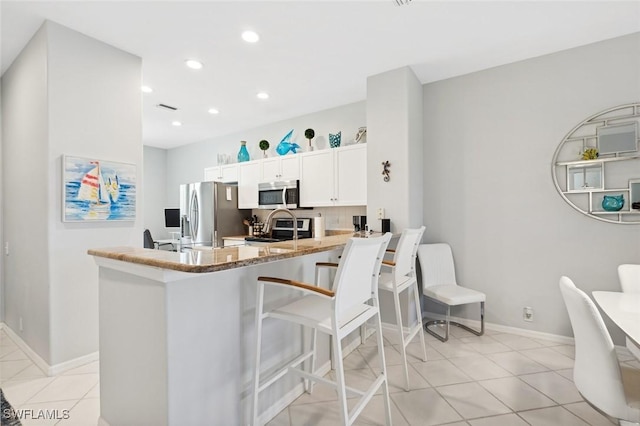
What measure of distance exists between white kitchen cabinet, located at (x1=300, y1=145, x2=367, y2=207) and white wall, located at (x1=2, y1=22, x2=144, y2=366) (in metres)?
2.04

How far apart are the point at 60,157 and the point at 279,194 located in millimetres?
2536

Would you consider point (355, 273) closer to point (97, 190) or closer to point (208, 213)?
point (97, 190)

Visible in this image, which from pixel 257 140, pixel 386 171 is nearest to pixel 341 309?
pixel 386 171

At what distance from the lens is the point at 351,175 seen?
3824 mm

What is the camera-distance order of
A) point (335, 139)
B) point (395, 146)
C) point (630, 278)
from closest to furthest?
point (630, 278) < point (395, 146) < point (335, 139)

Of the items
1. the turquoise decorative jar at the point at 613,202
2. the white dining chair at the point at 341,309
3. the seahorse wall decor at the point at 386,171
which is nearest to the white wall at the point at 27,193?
the white dining chair at the point at 341,309

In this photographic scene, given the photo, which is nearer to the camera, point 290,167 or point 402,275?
point 402,275

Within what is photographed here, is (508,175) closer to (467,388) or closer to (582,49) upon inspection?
(582,49)

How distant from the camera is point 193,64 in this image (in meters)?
3.08

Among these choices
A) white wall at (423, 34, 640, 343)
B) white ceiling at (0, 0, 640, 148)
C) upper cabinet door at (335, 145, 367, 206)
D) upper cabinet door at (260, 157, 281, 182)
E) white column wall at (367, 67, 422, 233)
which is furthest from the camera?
upper cabinet door at (260, 157, 281, 182)

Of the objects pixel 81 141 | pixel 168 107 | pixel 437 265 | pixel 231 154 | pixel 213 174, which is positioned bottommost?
pixel 437 265

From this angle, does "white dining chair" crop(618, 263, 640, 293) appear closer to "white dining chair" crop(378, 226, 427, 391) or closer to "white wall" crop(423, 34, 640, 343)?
"white wall" crop(423, 34, 640, 343)

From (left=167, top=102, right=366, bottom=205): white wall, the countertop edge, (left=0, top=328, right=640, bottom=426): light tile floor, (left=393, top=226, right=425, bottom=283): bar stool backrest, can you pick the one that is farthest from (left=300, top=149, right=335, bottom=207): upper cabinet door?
the countertop edge

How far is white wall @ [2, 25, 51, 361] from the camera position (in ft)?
8.01
